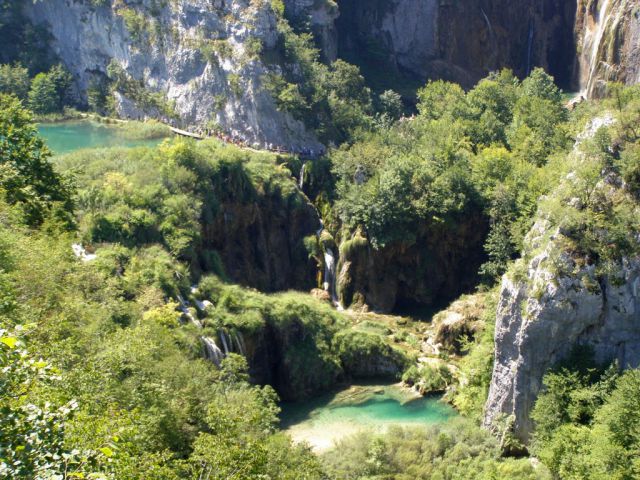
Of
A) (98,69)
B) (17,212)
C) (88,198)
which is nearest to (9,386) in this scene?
(17,212)

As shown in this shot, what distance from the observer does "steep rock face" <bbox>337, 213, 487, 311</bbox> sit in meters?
44.0

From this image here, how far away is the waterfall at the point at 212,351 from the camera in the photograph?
29.5 m

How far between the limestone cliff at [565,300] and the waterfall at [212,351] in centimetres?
1139

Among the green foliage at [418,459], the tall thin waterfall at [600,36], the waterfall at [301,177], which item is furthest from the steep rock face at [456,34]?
the green foliage at [418,459]

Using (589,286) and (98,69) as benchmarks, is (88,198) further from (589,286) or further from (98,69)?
(98,69)

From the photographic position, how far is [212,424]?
17.1 metres

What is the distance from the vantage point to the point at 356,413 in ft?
104

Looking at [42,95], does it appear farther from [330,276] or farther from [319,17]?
[330,276]

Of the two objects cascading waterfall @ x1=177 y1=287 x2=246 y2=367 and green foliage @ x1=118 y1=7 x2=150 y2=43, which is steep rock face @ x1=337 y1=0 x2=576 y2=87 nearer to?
green foliage @ x1=118 y1=7 x2=150 y2=43

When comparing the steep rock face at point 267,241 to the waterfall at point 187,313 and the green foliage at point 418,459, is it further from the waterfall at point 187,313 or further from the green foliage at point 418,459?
the green foliage at point 418,459

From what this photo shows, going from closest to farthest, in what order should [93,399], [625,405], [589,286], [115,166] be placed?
[93,399]
[625,405]
[589,286]
[115,166]

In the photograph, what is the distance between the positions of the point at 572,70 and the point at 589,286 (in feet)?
174

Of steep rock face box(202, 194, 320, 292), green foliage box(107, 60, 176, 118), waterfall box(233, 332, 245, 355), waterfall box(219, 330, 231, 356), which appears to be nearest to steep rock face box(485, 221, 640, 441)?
waterfall box(233, 332, 245, 355)

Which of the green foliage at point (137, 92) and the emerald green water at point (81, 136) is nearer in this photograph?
the emerald green water at point (81, 136)
